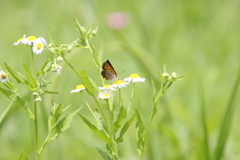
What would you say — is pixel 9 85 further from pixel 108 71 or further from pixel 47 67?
pixel 108 71

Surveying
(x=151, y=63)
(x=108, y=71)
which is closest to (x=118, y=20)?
(x=151, y=63)

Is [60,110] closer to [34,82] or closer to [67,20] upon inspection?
[34,82]

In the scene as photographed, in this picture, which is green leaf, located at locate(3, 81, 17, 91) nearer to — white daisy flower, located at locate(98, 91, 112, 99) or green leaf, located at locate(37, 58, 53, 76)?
green leaf, located at locate(37, 58, 53, 76)

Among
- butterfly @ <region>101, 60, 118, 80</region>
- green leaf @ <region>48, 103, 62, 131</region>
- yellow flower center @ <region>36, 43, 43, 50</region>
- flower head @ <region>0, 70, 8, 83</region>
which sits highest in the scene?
yellow flower center @ <region>36, 43, 43, 50</region>

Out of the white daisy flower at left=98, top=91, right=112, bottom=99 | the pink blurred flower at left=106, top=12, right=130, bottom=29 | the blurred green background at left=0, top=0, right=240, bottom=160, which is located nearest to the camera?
the white daisy flower at left=98, top=91, right=112, bottom=99

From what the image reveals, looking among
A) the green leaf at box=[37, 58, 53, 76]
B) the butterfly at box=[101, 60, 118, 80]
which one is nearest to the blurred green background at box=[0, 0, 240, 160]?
the butterfly at box=[101, 60, 118, 80]

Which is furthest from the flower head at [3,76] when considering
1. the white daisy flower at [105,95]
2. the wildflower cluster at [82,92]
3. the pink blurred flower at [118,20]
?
the pink blurred flower at [118,20]
